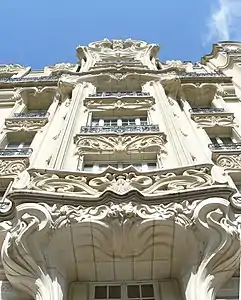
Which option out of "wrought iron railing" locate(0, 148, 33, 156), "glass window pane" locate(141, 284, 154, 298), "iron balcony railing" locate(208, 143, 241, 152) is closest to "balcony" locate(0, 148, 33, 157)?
"wrought iron railing" locate(0, 148, 33, 156)

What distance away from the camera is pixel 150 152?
13.9 meters

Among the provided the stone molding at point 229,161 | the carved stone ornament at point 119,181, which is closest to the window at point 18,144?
the carved stone ornament at point 119,181

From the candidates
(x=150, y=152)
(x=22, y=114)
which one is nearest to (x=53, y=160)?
(x=150, y=152)

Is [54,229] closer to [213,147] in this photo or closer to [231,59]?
[213,147]

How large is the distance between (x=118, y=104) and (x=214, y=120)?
4369 mm

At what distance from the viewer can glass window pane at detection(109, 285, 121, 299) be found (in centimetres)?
839

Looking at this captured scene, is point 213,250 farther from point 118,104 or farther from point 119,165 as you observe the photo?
point 118,104

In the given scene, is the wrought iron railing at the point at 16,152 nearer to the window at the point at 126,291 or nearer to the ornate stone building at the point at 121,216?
the ornate stone building at the point at 121,216

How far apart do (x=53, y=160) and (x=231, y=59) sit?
56.9ft

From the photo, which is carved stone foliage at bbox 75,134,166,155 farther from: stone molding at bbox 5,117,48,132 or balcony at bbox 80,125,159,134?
stone molding at bbox 5,117,48,132

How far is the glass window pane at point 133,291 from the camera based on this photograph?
8.40 metres

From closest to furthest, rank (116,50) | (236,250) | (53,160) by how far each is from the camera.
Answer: (236,250) < (53,160) < (116,50)

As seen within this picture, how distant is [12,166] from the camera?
13.4m

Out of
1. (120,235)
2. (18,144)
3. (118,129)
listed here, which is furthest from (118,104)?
(120,235)
